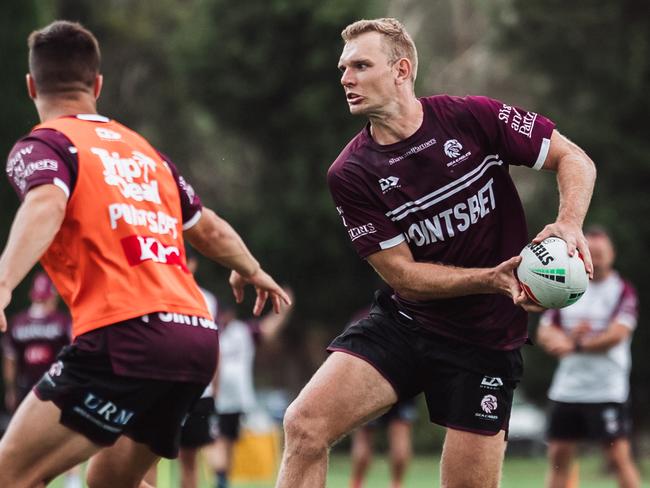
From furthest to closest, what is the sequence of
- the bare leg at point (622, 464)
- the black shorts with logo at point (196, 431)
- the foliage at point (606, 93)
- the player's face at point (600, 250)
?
the foliage at point (606, 93) < the black shorts with logo at point (196, 431) < the player's face at point (600, 250) < the bare leg at point (622, 464)

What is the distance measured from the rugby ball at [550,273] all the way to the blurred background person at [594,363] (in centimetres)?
494

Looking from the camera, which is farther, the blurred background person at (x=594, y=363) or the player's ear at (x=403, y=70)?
the blurred background person at (x=594, y=363)

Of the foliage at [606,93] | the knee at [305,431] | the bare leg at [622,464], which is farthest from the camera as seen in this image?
the foliage at [606,93]

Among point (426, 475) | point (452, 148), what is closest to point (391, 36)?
point (452, 148)

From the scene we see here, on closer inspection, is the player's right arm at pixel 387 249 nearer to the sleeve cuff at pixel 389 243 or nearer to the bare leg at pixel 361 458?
the sleeve cuff at pixel 389 243

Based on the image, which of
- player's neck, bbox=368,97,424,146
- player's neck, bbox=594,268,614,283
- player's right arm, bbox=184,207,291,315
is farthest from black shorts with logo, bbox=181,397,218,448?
player's neck, bbox=368,97,424,146

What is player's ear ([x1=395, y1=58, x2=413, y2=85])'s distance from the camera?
6.02 metres

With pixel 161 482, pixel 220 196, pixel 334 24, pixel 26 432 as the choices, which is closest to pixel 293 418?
pixel 26 432

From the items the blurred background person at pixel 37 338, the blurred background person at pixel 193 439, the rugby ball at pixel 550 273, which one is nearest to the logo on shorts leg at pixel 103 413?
the rugby ball at pixel 550 273

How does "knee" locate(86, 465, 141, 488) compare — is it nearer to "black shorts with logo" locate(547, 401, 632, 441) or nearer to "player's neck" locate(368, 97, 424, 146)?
"player's neck" locate(368, 97, 424, 146)

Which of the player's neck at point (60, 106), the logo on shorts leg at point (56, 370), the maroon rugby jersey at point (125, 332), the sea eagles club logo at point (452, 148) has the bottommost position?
the logo on shorts leg at point (56, 370)

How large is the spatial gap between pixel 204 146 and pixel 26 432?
91.3 ft

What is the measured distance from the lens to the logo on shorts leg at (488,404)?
591 cm

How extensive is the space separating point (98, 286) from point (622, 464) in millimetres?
6199
